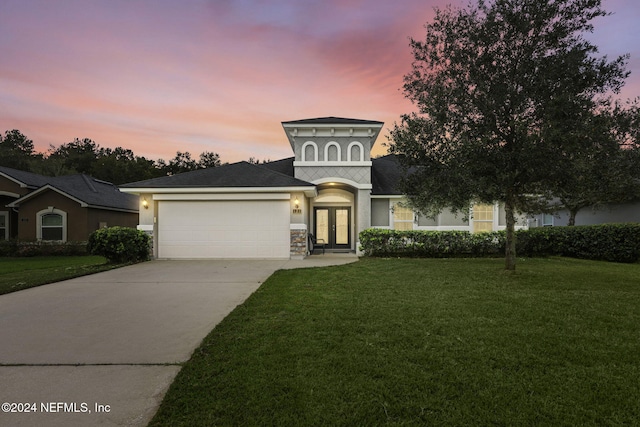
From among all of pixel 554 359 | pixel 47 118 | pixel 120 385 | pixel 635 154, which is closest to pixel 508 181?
pixel 635 154

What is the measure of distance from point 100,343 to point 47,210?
16.9 meters

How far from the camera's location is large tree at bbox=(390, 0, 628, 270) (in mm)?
6602

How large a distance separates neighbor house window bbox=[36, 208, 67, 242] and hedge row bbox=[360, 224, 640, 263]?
15.0m

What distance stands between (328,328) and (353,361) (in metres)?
0.95

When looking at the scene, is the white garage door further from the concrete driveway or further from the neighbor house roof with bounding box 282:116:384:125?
the concrete driveway

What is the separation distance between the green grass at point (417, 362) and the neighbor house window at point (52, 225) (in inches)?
623

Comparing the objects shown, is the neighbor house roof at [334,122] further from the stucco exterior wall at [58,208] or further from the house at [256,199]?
the stucco exterior wall at [58,208]

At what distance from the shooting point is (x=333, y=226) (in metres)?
15.2

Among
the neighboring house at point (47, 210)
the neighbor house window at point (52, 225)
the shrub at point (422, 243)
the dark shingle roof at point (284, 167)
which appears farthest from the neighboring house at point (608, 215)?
the neighbor house window at point (52, 225)

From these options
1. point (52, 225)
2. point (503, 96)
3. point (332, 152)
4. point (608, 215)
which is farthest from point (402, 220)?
point (52, 225)

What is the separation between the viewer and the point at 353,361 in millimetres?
2955

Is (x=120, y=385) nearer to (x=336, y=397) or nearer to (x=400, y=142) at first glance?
(x=336, y=397)

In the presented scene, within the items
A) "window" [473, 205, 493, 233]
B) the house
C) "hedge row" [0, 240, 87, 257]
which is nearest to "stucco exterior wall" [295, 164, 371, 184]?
the house

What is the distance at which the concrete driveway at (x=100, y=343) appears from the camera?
2332mm
